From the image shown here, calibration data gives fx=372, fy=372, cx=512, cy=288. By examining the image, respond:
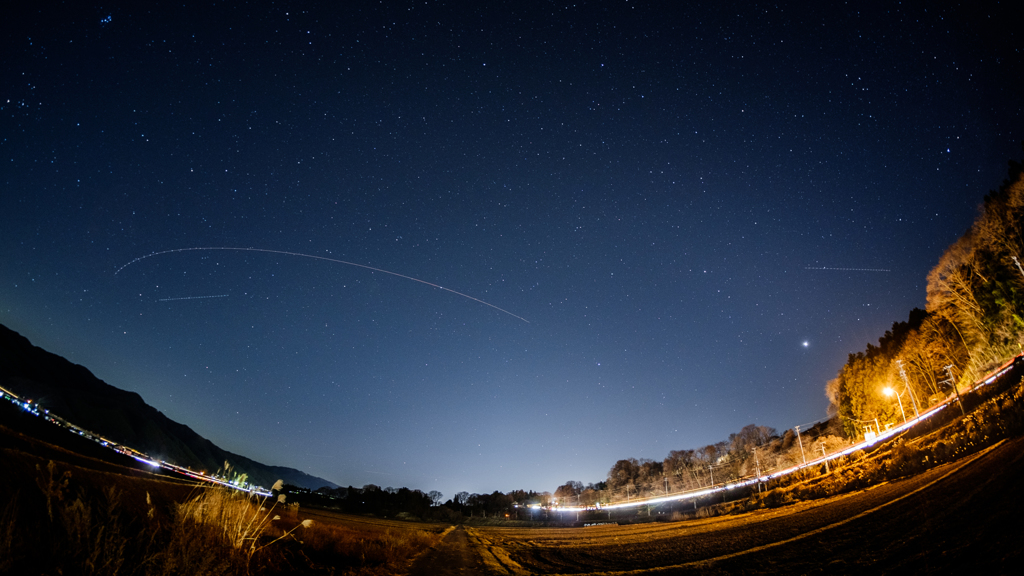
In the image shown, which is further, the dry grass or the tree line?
the tree line

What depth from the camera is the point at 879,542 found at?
5875 mm

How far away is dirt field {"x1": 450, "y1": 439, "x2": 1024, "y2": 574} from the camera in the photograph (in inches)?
171

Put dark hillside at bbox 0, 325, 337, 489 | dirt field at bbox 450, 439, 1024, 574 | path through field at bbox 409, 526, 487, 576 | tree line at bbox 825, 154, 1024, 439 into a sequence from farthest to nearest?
dark hillside at bbox 0, 325, 337, 489 → tree line at bbox 825, 154, 1024, 439 → path through field at bbox 409, 526, 487, 576 → dirt field at bbox 450, 439, 1024, 574

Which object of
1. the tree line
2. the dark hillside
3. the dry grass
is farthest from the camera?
the dark hillside

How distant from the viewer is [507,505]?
153 metres

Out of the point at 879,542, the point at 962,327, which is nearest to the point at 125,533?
the point at 879,542

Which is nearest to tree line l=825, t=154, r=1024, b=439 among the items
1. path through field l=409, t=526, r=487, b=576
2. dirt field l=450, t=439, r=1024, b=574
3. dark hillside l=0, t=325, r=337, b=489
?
dirt field l=450, t=439, r=1024, b=574

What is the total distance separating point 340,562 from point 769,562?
1103 cm

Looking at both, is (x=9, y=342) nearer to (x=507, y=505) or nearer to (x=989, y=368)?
(x=507, y=505)

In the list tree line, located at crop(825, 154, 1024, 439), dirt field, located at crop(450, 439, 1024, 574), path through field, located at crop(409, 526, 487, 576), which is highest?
tree line, located at crop(825, 154, 1024, 439)

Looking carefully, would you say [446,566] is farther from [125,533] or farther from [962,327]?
[962,327]

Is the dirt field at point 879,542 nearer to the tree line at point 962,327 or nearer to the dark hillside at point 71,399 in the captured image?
the tree line at point 962,327

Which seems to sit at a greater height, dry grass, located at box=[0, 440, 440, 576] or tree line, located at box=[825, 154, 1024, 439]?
tree line, located at box=[825, 154, 1024, 439]

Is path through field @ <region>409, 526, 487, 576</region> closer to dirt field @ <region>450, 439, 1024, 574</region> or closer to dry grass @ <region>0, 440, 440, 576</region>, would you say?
dirt field @ <region>450, 439, 1024, 574</region>
